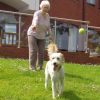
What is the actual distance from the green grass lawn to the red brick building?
193 inches

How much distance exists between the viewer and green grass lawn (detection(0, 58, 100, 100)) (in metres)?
12.7

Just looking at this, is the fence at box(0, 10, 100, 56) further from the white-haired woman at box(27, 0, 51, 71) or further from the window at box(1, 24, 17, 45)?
the white-haired woman at box(27, 0, 51, 71)

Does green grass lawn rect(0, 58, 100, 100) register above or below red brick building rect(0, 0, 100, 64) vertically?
below

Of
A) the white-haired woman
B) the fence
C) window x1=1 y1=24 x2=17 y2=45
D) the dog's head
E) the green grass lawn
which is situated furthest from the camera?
the fence

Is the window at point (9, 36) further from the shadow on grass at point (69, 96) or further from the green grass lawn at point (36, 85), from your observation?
the shadow on grass at point (69, 96)

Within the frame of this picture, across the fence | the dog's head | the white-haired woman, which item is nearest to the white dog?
the dog's head

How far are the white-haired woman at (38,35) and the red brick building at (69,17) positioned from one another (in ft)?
20.3

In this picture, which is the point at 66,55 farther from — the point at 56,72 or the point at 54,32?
the point at 56,72

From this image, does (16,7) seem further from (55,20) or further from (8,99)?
(8,99)

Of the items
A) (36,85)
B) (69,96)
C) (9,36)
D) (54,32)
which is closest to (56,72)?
(69,96)

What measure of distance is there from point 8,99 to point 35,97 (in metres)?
0.79

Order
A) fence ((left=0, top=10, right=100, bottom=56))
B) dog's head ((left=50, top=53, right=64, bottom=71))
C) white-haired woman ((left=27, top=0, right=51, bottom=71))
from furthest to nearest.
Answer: fence ((left=0, top=10, right=100, bottom=56)), white-haired woman ((left=27, top=0, right=51, bottom=71)), dog's head ((left=50, top=53, right=64, bottom=71))

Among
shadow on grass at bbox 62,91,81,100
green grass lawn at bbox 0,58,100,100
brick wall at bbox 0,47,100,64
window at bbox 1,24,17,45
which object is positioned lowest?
shadow on grass at bbox 62,91,81,100

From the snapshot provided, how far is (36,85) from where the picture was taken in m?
13.9
